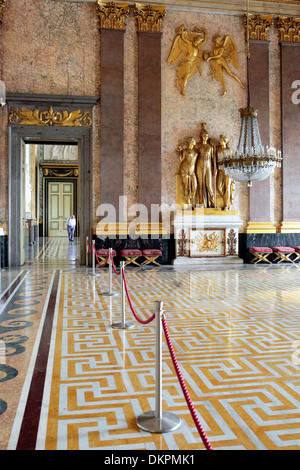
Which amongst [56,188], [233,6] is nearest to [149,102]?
[233,6]

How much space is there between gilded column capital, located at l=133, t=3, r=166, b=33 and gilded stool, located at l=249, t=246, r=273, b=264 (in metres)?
6.02

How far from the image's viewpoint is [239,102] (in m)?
11.4

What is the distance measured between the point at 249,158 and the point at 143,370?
599 centimetres

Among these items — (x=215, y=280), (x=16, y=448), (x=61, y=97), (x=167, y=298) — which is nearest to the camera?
(x=16, y=448)

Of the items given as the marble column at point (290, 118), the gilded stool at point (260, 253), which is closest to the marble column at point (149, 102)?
the gilded stool at point (260, 253)

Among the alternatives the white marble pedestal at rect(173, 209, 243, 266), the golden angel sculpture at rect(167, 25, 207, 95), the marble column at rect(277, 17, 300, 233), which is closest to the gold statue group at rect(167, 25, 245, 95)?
the golden angel sculpture at rect(167, 25, 207, 95)

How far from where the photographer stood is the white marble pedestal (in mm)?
10922

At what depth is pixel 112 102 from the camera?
35.0 feet

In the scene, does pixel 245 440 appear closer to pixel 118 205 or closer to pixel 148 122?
pixel 118 205

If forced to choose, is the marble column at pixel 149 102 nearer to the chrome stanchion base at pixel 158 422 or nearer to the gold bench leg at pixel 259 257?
the gold bench leg at pixel 259 257

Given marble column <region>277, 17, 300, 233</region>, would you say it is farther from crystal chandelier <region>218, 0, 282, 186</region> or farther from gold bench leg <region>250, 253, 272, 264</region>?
crystal chandelier <region>218, 0, 282, 186</region>

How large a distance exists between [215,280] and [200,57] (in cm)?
619

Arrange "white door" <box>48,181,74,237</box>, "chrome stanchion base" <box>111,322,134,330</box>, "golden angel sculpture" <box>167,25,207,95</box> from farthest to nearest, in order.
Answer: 1. "white door" <box>48,181,74,237</box>
2. "golden angel sculpture" <box>167,25,207,95</box>
3. "chrome stanchion base" <box>111,322,134,330</box>

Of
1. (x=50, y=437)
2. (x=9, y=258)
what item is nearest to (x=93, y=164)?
(x=9, y=258)
